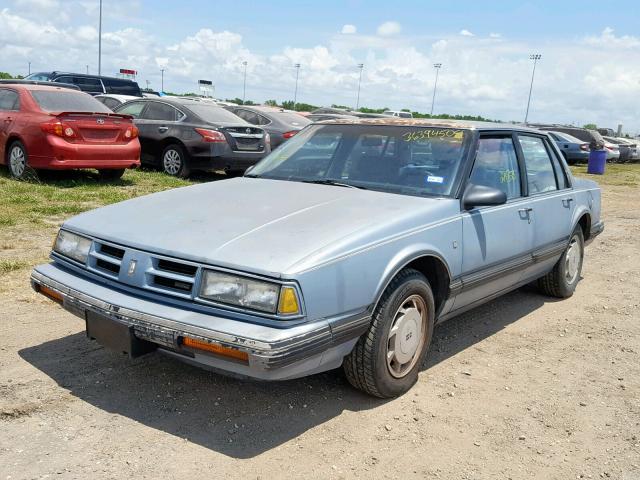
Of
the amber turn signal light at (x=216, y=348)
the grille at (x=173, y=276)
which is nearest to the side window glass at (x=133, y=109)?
the grille at (x=173, y=276)

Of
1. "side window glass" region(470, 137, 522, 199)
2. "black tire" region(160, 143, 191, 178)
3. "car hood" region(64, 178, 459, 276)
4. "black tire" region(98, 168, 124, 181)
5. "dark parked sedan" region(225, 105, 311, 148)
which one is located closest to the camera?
"car hood" region(64, 178, 459, 276)

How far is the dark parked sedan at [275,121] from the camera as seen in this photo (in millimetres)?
13766

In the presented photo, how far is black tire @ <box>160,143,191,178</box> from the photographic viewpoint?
11484mm

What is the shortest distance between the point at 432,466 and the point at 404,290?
94 centimetres

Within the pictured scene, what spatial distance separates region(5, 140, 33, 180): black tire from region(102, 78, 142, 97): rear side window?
1168 centimetres

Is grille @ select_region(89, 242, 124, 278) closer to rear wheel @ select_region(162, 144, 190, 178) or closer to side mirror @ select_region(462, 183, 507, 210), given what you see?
side mirror @ select_region(462, 183, 507, 210)

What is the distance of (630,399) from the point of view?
4.04 meters

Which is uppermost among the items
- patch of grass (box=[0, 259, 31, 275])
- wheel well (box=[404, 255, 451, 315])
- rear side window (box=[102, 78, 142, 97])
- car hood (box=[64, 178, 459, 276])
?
rear side window (box=[102, 78, 142, 97])

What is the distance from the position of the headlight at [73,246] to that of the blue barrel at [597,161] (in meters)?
21.5

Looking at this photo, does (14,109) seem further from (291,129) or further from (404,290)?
(404,290)

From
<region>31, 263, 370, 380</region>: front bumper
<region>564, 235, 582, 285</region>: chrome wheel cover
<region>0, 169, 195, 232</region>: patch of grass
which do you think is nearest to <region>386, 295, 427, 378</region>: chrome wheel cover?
<region>31, 263, 370, 380</region>: front bumper

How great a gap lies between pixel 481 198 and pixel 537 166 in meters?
1.60

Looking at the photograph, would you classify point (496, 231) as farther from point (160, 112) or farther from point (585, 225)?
point (160, 112)

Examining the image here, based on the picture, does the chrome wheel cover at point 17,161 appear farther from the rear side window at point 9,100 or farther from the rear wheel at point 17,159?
the rear side window at point 9,100
